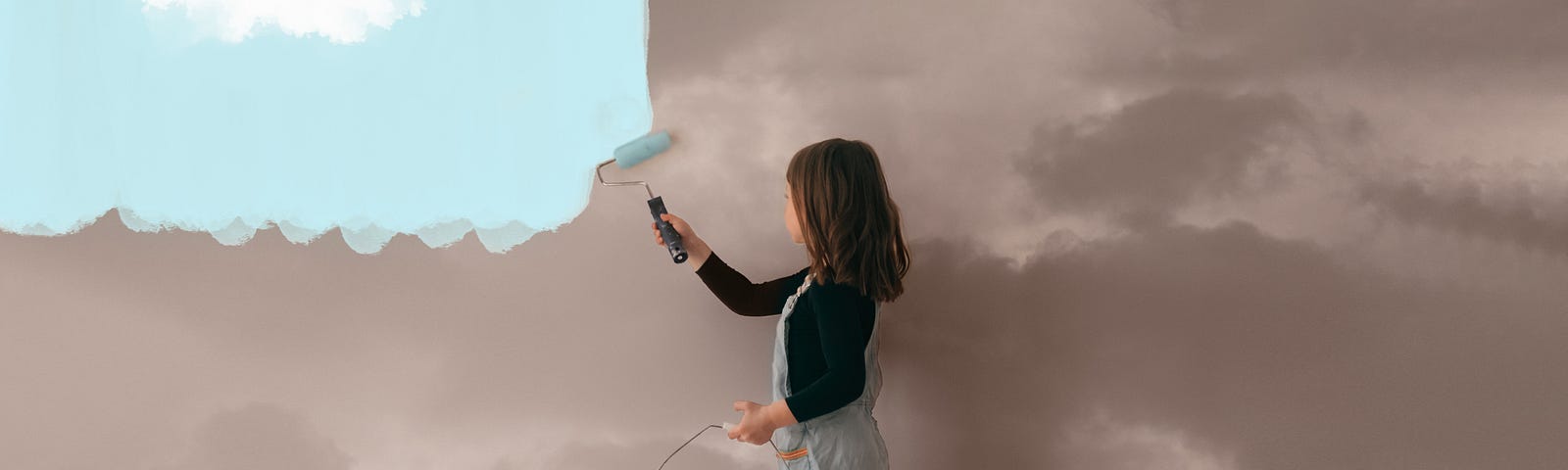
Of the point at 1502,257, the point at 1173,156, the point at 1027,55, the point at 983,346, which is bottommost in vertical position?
the point at 983,346

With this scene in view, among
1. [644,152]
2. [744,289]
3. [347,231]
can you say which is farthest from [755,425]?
[347,231]

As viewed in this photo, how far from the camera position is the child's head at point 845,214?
110cm

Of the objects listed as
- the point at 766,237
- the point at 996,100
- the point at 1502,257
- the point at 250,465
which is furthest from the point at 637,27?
the point at 1502,257

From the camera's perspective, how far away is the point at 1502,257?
1.29 metres

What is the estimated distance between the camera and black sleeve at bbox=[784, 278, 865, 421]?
3.48 ft

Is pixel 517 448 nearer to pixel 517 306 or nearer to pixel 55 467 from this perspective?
pixel 517 306

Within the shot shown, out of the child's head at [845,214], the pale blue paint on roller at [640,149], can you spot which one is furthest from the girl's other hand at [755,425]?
the pale blue paint on roller at [640,149]

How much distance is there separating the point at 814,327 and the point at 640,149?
0.36m

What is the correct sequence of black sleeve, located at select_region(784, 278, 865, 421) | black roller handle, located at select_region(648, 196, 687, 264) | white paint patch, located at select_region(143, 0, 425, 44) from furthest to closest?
1. white paint patch, located at select_region(143, 0, 425, 44)
2. black roller handle, located at select_region(648, 196, 687, 264)
3. black sleeve, located at select_region(784, 278, 865, 421)

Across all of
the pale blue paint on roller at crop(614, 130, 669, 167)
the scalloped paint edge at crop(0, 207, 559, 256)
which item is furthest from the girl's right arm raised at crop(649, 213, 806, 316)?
the scalloped paint edge at crop(0, 207, 559, 256)

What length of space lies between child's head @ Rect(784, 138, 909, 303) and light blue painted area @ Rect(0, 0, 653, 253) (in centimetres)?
33

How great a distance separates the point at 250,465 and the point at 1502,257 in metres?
1.86

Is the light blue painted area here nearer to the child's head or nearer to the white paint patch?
the white paint patch

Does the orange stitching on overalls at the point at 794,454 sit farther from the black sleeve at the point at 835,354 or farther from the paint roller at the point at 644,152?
the paint roller at the point at 644,152
